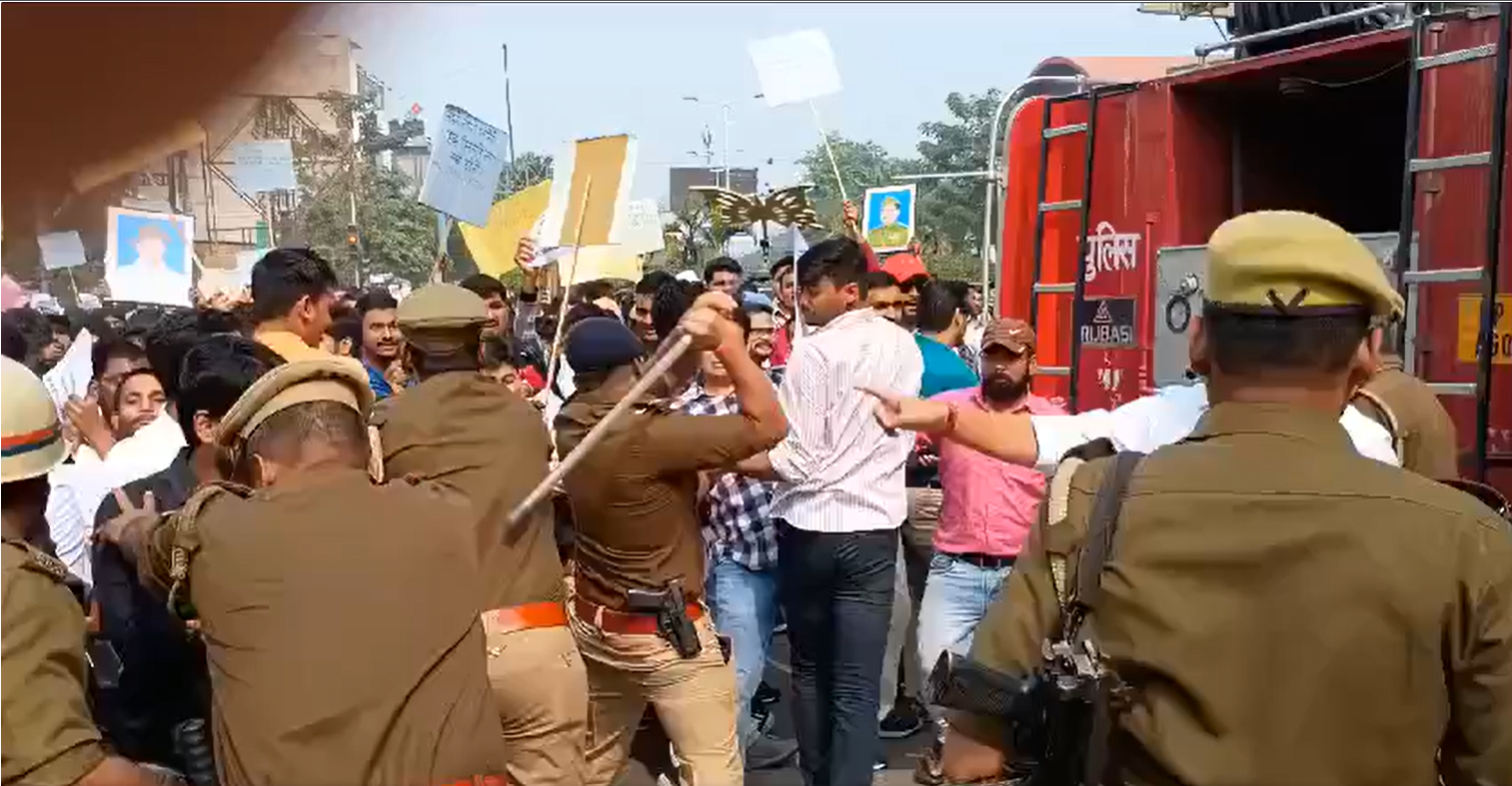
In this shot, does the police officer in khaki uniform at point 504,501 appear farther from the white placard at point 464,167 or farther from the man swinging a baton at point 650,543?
the white placard at point 464,167

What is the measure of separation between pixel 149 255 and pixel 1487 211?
7.11 meters

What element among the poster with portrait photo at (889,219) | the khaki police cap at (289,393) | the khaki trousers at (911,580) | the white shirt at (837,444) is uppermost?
the poster with portrait photo at (889,219)

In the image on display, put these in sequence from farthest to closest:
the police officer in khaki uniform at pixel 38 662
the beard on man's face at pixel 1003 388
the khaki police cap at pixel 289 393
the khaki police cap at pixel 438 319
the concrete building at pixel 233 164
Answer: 1. the concrete building at pixel 233 164
2. the beard on man's face at pixel 1003 388
3. the khaki police cap at pixel 438 319
4. the khaki police cap at pixel 289 393
5. the police officer in khaki uniform at pixel 38 662

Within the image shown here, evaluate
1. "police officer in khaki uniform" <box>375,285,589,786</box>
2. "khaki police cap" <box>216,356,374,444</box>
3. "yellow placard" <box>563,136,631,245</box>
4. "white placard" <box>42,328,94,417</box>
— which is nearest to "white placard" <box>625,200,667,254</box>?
"yellow placard" <box>563,136,631,245</box>

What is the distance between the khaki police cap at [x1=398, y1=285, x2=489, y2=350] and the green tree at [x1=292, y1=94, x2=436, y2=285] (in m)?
12.3

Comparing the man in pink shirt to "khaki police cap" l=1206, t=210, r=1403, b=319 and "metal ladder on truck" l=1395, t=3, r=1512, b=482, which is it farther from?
"khaki police cap" l=1206, t=210, r=1403, b=319

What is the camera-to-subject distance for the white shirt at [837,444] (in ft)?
17.2

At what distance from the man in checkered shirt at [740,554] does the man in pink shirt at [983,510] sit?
1.93 ft

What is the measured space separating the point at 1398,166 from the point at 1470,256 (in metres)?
1.98

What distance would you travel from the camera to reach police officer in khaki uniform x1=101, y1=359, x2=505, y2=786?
248 cm

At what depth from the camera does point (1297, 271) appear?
2.02 metres

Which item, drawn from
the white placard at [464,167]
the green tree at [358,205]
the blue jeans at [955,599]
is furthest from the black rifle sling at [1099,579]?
the green tree at [358,205]

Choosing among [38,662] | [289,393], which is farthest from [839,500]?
[38,662]

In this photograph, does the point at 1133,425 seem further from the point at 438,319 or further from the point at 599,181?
the point at 599,181
